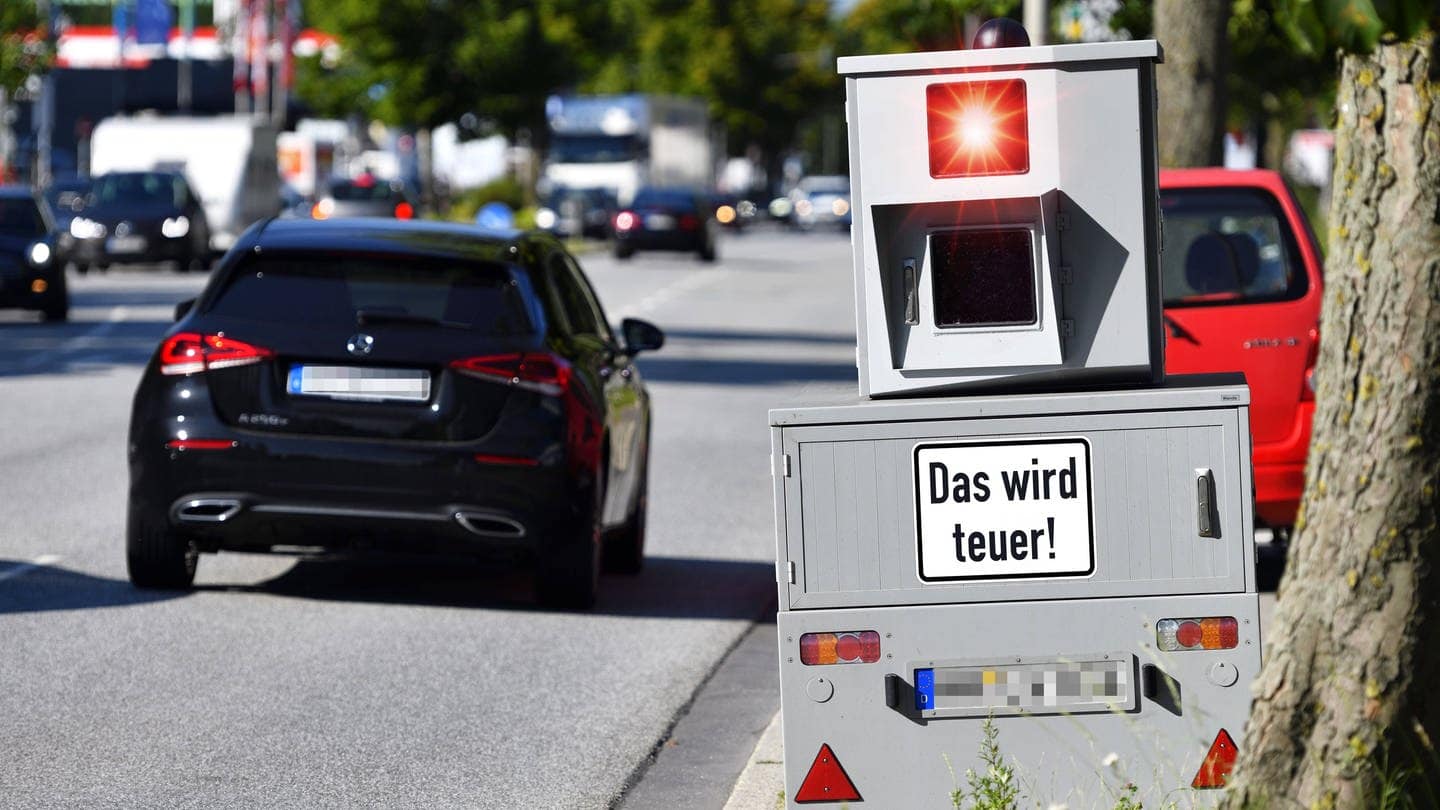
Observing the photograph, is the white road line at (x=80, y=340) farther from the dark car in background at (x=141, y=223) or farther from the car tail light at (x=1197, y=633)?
the car tail light at (x=1197, y=633)

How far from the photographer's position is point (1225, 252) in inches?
413

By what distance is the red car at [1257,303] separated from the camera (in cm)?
1020

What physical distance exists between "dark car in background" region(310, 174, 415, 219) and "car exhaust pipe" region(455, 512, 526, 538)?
4383 cm

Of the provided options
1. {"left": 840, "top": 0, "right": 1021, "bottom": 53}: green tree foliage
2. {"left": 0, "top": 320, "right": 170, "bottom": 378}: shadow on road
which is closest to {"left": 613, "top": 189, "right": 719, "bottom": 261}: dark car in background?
{"left": 840, "top": 0, "right": 1021, "bottom": 53}: green tree foliage

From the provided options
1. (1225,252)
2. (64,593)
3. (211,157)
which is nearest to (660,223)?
(211,157)

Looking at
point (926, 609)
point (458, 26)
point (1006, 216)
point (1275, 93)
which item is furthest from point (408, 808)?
point (458, 26)

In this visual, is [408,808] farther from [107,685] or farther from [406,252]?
[406,252]

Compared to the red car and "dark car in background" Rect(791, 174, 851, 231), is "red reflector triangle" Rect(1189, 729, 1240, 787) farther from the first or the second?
"dark car in background" Rect(791, 174, 851, 231)

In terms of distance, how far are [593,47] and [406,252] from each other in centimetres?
7359

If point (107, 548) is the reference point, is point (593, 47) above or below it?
above

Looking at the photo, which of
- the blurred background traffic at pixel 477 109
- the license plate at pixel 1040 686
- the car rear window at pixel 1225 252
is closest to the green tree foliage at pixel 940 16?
the blurred background traffic at pixel 477 109

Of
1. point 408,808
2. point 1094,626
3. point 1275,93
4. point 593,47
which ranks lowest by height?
point 408,808

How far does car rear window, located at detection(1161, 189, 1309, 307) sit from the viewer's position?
34.2 ft

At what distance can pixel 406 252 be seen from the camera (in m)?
9.88
